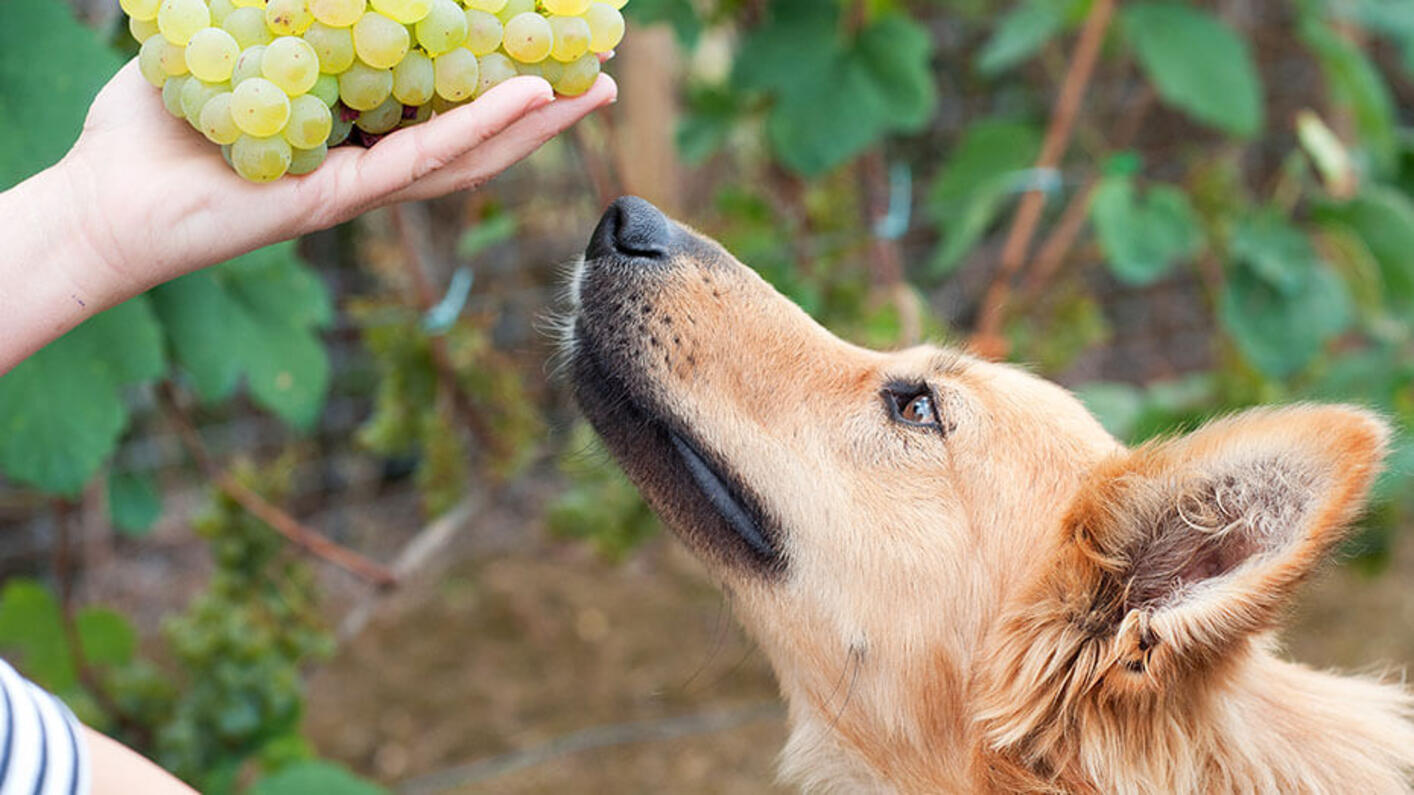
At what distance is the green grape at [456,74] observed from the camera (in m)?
1.20

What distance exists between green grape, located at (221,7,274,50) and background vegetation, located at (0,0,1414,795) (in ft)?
1.97

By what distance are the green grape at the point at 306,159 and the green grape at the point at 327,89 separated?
0.06 meters

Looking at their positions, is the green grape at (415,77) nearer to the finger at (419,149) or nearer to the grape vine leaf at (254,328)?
the finger at (419,149)

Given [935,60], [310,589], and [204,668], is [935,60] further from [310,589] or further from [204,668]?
[204,668]

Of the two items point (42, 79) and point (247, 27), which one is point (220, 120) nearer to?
point (247, 27)

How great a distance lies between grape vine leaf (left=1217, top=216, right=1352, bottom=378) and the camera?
3.17m

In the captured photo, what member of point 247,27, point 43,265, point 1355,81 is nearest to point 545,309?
point 247,27

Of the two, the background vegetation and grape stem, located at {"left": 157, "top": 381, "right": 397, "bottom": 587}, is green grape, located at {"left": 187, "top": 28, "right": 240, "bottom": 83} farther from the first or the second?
grape stem, located at {"left": 157, "top": 381, "right": 397, "bottom": 587}

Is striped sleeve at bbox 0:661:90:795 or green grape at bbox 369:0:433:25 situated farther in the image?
green grape at bbox 369:0:433:25

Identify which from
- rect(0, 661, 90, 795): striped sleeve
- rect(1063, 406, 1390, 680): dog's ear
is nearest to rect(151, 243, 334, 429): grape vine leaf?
rect(0, 661, 90, 795): striped sleeve

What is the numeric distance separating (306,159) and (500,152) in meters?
0.19

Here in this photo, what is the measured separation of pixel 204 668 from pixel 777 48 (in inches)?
77.3

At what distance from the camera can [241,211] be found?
112 centimetres

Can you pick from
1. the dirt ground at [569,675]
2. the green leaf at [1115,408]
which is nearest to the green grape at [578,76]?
the dirt ground at [569,675]
